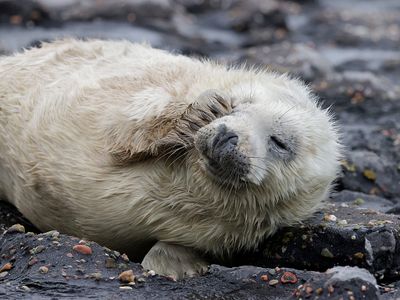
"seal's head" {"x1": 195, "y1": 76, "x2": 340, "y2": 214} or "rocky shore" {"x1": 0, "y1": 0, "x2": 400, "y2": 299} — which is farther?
"seal's head" {"x1": 195, "y1": 76, "x2": 340, "y2": 214}

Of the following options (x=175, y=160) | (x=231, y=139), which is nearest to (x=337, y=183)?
(x=175, y=160)

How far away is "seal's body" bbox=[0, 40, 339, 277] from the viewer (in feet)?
16.1

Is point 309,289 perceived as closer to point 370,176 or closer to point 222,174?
point 222,174

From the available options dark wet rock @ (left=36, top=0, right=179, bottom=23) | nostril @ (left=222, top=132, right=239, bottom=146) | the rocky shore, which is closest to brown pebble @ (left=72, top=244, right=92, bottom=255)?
the rocky shore

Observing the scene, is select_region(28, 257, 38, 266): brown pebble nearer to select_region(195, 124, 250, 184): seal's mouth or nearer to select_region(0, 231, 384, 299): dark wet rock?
select_region(0, 231, 384, 299): dark wet rock

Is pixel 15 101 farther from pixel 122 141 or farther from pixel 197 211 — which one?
pixel 197 211

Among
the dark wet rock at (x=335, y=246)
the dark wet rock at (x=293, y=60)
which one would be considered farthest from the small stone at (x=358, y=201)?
the dark wet rock at (x=293, y=60)

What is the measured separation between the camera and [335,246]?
16.4ft

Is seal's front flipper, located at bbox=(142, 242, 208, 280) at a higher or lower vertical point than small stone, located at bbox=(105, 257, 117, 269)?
lower

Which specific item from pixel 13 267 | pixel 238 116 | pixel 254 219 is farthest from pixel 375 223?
pixel 13 267

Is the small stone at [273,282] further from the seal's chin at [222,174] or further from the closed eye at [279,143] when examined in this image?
the closed eye at [279,143]

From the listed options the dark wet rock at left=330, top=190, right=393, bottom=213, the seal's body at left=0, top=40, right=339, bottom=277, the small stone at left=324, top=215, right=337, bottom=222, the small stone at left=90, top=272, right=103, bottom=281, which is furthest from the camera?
the dark wet rock at left=330, top=190, right=393, bottom=213

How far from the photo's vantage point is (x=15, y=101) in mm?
5957

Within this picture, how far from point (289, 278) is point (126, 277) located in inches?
32.8
